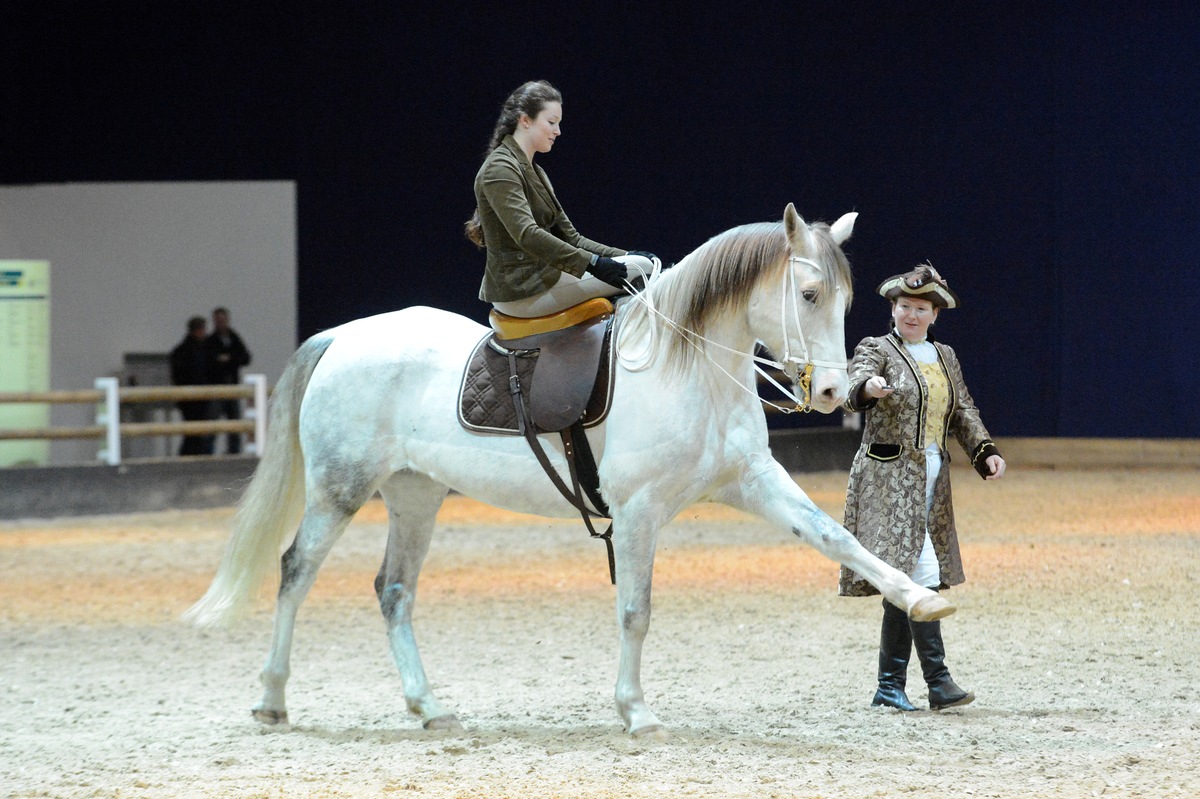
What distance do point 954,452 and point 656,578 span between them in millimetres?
7751

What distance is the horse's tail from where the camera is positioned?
4.56 metres

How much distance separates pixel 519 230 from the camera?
12.9 feet

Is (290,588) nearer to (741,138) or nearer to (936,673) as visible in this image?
(936,673)

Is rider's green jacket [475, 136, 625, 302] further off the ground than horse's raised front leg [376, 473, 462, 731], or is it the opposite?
rider's green jacket [475, 136, 625, 302]

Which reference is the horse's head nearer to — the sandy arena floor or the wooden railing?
the sandy arena floor

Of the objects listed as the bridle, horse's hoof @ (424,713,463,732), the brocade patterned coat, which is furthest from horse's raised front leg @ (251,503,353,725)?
the brocade patterned coat

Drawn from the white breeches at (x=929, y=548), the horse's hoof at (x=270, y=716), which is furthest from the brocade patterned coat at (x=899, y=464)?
the horse's hoof at (x=270, y=716)

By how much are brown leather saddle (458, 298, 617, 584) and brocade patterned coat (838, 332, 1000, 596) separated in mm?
804

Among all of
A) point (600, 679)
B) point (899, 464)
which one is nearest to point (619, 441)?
point (899, 464)

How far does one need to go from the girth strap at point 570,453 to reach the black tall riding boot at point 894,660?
3.22 ft

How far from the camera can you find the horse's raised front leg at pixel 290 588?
4398 mm

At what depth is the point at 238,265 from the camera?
13.9 metres

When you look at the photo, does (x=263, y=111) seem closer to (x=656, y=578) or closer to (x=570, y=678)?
(x=656, y=578)

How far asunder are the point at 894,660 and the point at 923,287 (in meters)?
1.20
